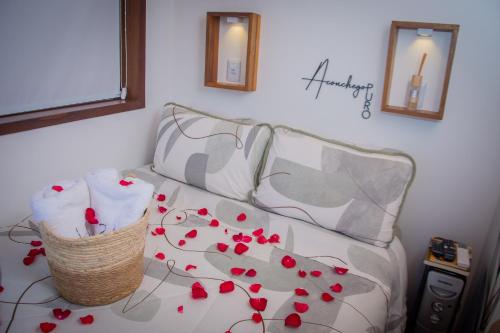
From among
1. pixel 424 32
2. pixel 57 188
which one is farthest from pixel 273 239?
pixel 424 32

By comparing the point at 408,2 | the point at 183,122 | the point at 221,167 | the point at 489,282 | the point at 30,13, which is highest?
the point at 408,2

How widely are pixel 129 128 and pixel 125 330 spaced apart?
139 centimetres

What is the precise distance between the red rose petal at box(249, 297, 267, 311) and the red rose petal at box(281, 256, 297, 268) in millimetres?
237

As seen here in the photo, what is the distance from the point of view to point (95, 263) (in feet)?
3.88

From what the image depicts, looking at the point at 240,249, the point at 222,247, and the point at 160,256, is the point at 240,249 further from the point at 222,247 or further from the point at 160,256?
the point at 160,256

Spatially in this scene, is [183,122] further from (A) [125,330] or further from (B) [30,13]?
(A) [125,330]

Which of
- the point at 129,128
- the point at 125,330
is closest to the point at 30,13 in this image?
the point at 129,128

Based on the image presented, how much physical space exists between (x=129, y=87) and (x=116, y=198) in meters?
1.15

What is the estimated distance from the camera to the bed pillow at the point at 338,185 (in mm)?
1704

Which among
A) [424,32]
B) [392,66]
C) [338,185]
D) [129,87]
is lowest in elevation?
[338,185]

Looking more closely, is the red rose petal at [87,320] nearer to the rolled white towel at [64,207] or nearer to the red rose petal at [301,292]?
the rolled white towel at [64,207]

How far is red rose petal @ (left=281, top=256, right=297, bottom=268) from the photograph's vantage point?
1507 millimetres

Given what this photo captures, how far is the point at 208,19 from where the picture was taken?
2201 mm

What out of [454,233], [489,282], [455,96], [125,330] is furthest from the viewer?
[454,233]
